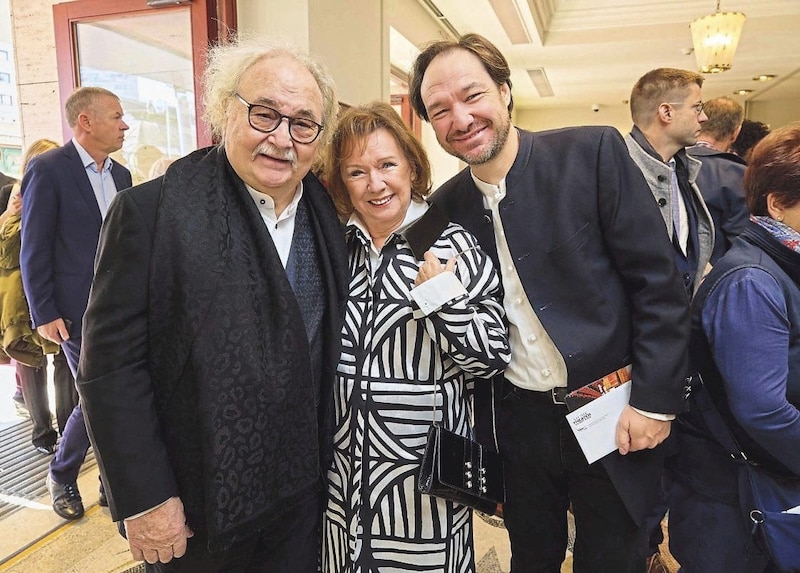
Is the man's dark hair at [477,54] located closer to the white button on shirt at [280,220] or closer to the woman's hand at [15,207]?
the white button on shirt at [280,220]

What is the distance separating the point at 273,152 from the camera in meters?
1.19

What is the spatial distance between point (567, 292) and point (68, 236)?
223cm

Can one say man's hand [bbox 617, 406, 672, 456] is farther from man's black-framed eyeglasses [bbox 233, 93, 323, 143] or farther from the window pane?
the window pane

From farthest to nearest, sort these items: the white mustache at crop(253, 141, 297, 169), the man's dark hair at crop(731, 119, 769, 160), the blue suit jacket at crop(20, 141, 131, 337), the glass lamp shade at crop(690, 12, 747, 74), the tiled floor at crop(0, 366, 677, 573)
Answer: the glass lamp shade at crop(690, 12, 747, 74), the man's dark hair at crop(731, 119, 769, 160), the blue suit jacket at crop(20, 141, 131, 337), the tiled floor at crop(0, 366, 677, 573), the white mustache at crop(253, 141, 297, 169)

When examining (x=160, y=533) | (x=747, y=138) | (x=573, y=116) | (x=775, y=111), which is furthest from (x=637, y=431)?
(x=775, y=111)

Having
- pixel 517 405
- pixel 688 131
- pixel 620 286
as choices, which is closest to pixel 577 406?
pixel 517 405

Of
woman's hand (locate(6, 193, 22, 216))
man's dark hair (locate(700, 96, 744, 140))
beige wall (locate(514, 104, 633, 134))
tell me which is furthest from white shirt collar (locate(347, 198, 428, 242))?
beige wall (locate(514, 104, 633, 134))

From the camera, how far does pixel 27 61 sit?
386cm

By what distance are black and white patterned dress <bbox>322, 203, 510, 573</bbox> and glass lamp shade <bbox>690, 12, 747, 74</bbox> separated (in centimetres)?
429

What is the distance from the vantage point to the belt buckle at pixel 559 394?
1326 millimetres

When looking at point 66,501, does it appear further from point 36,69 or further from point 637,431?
point 36,69

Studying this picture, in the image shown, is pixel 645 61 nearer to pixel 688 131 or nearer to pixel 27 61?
pixel 688 131

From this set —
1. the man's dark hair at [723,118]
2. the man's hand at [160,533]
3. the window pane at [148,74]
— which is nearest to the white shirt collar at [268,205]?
the man's hand at [160,533]

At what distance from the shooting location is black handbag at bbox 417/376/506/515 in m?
1.23
